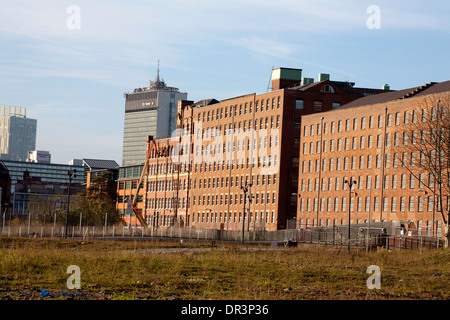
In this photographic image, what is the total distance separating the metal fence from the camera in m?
74.6

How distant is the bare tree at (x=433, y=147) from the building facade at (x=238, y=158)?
79.0 feet

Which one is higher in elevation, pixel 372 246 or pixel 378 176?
pixel 378 176

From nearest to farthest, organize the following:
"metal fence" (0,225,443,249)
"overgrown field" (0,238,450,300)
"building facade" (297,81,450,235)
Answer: "overgrown field" (0,238,450,300) → "metal fence" (0,225,443,249) → "building facade" (297,81,450,235)

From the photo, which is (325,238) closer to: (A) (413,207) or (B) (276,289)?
(A) (413,207)

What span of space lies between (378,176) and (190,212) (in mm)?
56742

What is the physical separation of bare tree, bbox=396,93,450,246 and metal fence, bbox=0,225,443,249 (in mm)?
3994

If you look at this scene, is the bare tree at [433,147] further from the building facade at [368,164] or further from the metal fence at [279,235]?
the metal fence at [279,235]

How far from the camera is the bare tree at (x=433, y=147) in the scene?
7850 centimetres

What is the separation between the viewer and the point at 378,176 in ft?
348

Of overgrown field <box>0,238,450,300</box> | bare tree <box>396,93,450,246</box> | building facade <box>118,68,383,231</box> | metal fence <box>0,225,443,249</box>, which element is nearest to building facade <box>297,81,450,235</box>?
bare tree <box>396,93,450,246</box>

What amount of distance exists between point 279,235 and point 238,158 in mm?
38724

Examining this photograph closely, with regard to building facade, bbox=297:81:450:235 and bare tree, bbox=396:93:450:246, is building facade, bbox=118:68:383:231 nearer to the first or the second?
building facade, bbox=297:81:450:235

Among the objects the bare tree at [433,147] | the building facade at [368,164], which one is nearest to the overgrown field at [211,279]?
the bare tree at [433,147]
